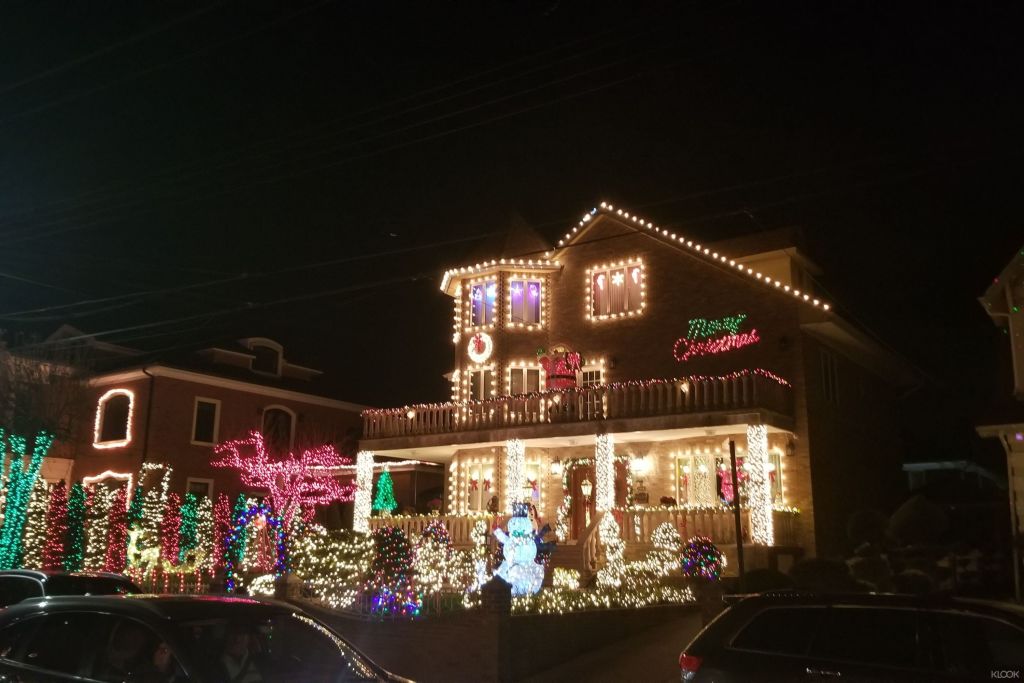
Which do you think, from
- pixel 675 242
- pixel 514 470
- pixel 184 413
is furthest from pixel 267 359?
pixel 675 242

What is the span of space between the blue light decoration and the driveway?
6.69 metres

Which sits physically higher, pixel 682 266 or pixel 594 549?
pixel 682 266

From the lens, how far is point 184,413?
105 feet

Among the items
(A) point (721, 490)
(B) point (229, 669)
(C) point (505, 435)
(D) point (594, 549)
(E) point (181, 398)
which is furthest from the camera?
(E) point (181, 398)

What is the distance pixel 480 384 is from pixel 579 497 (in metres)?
4.61

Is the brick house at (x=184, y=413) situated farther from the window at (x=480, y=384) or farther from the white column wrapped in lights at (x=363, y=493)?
the window at (x=480, y=384)

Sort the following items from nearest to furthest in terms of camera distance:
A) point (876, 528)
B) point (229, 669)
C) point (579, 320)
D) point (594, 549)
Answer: point (229, 669), point (876, 528), point (594, 549), point (579, 320)

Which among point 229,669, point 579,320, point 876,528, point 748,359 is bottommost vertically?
point 229,669

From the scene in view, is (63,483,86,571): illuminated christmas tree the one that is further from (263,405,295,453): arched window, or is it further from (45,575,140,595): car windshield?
(45,575,140,595): car windshield

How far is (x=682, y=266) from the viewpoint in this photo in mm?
23812

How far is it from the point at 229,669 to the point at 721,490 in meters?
17.0

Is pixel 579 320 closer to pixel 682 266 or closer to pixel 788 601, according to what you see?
pixel 682 266


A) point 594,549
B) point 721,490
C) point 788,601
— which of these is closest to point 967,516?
point 721,490

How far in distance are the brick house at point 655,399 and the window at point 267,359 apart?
11.3m
